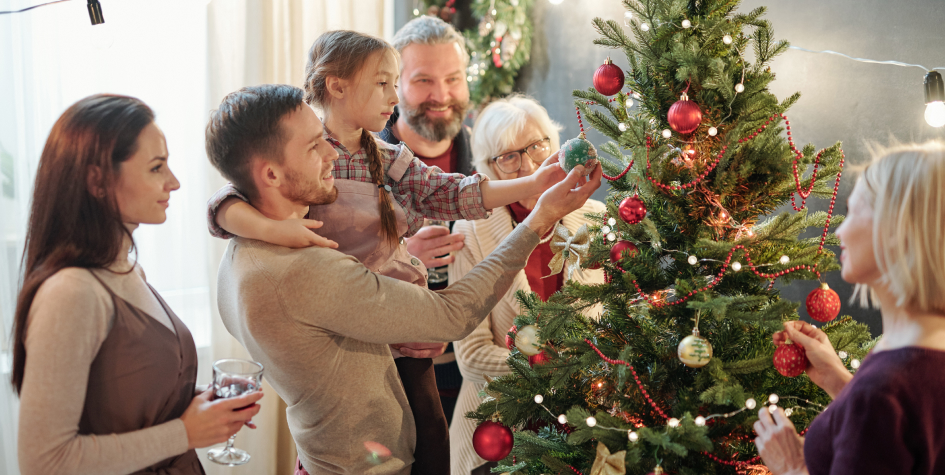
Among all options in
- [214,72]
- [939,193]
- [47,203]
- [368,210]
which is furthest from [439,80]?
[939,193]

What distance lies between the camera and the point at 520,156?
2148 mm

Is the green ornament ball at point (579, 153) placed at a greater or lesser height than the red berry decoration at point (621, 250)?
greater

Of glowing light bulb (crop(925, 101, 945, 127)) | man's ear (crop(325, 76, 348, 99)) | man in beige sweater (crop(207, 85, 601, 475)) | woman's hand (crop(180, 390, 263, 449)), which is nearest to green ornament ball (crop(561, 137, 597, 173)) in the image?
man in beige sweater (crop(207, 85, 601, 475))

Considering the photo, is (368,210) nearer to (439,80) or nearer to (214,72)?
(439,80)

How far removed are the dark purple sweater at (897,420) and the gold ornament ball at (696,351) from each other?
249mm

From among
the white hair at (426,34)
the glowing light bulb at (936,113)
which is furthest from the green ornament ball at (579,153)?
the white hair at (426,34)

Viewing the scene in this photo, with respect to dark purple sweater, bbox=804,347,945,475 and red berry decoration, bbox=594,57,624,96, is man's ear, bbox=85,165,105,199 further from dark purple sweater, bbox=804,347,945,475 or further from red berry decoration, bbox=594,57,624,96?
dark purple sweater, bbox=804,347,945,475

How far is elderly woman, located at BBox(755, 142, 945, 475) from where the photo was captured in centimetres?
89

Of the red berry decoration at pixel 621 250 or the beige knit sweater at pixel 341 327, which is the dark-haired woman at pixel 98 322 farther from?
the red berry decoration at pixel 621 250

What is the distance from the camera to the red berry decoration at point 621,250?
1274mm

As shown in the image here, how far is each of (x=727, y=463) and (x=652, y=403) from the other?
180mm

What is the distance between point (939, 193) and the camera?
2.98 ft

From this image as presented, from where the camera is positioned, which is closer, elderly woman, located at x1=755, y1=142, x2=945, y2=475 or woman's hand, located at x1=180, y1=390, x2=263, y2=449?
elderly woman, located at x1=755, y1=142, x2=945, y2=475

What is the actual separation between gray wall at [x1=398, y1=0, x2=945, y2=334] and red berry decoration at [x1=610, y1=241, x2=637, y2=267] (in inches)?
29.2
